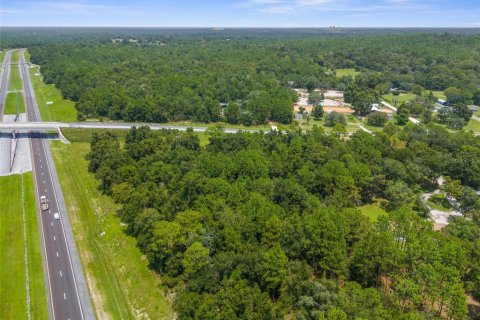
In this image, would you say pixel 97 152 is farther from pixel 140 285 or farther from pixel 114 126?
pixel 140 285

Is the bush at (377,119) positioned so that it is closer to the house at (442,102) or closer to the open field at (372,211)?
the house at (442,102)

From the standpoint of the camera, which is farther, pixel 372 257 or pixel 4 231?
pixel 4 231

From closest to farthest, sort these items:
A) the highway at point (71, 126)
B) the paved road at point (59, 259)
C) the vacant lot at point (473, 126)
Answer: the paved road at point (59, 259) → the highway at point (71, 126) → the vacant lot at point (473, 126)

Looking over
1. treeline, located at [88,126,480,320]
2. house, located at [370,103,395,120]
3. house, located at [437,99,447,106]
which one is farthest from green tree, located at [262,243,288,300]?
house, located at [437,99,447,106]

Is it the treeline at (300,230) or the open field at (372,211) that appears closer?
the treeline at (300,230)

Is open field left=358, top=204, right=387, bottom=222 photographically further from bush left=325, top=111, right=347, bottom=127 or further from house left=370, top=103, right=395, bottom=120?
house left=370, top=103, right=395, bottom=120

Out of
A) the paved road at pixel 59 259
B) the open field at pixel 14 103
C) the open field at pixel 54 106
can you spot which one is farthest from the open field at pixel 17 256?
the open field at pixel 14 103

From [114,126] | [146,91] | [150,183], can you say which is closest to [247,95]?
[146,91]
